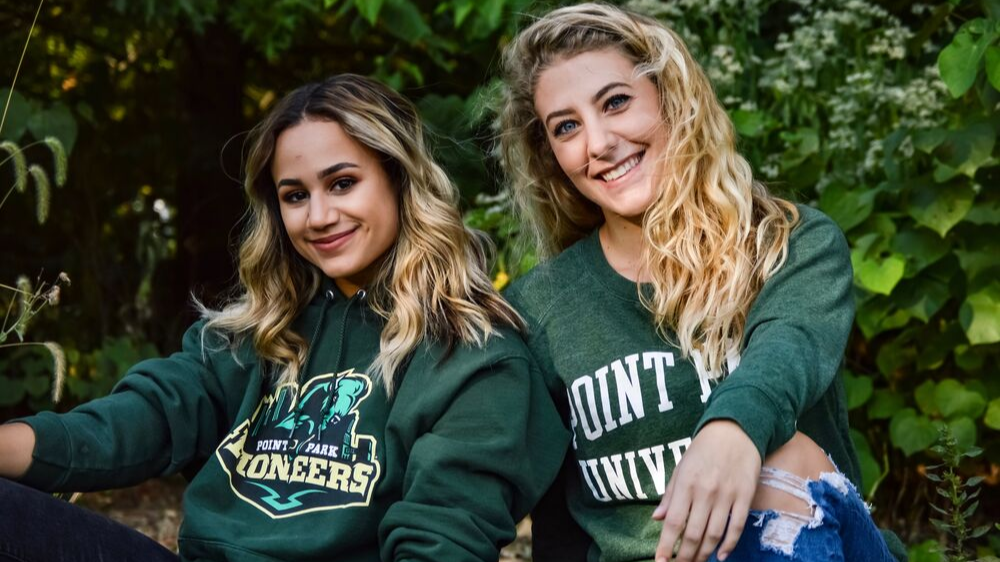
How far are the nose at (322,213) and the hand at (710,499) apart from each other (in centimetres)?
91

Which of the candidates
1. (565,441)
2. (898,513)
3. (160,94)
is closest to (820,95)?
(898,513)

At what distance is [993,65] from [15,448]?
2122 millimetres

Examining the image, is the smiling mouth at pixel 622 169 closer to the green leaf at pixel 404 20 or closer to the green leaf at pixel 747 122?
the green leaf at pixel 747 122

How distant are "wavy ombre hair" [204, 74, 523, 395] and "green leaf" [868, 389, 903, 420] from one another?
4.96 ft

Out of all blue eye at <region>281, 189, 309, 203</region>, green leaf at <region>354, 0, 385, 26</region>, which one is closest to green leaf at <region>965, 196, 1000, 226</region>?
green leaf at <region>354, 0, 385, 26</region>

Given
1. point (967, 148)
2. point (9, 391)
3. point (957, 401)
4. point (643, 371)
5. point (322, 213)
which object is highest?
point (322, 213)

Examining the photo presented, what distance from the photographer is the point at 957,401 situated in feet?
11.2

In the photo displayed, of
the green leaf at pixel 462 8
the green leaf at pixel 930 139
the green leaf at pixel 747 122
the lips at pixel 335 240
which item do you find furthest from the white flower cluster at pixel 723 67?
the lips at pixel 335 240

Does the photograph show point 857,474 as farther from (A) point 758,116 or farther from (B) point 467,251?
(A) point 758,116

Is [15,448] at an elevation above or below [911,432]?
above

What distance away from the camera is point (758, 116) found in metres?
3.37

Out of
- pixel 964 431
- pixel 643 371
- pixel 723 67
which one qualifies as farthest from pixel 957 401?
pixel 643 371

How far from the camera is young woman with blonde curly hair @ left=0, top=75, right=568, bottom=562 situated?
7.00ft

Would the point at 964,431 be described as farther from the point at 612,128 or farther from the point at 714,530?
the point at 714,530
